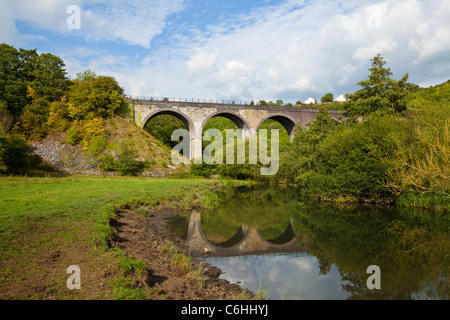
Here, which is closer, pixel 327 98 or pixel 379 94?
pixel 379 94

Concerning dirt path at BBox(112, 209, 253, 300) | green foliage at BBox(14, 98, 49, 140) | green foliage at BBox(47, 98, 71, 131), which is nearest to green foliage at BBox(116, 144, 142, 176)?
green foliage at BBox(47, 98, 71, 131)

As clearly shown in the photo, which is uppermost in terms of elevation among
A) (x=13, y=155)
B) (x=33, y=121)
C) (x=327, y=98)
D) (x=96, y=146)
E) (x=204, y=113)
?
(x=327, y=98)

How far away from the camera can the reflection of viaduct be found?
9570 mm

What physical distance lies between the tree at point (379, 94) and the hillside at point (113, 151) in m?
21.5

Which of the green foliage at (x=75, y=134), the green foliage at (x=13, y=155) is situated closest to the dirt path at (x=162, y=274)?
the green foliage at (x=13, y=155)

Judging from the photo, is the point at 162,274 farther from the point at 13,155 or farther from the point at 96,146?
the point at 96,146

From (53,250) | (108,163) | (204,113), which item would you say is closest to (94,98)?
(108,163)

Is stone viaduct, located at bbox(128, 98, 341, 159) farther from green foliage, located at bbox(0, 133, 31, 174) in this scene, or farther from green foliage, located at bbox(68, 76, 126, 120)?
green foliage, located at bbox(0, 133, 31, 174)

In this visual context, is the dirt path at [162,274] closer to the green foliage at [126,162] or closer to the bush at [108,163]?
the green foliage at [126,162]

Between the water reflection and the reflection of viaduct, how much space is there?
0.03m

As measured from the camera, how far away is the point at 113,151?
1363 inches

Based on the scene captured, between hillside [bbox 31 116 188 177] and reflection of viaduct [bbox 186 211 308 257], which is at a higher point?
hillside [bbox 31 116 188 177]

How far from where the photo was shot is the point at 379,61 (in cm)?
2673

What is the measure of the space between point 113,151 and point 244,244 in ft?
93.2
